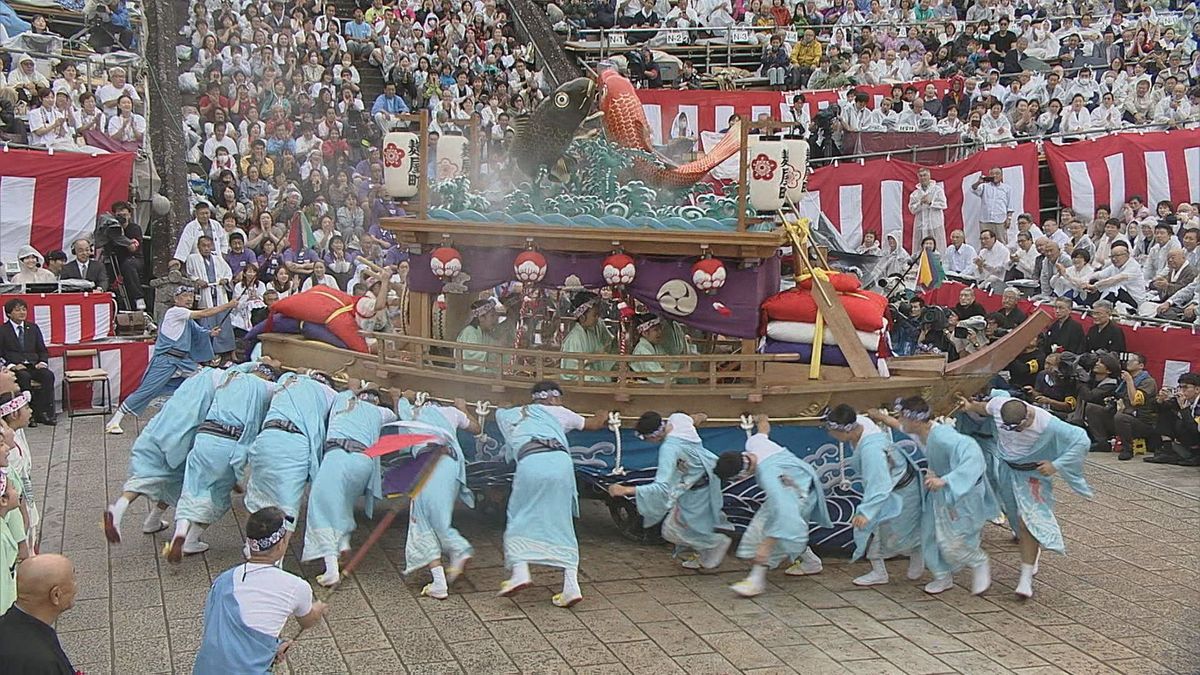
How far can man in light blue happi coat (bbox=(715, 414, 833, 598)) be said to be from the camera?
682 cm

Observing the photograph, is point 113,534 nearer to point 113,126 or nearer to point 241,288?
point 241,288

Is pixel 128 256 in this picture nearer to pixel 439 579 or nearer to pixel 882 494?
pixel 439 579

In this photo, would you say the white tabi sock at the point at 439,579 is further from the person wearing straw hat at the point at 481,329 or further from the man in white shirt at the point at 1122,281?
the man in white shirt at the point at 1122,281

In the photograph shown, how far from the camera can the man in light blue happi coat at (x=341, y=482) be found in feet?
22.6

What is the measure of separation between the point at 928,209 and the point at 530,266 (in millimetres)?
9004

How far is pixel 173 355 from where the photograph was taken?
10.6 meters

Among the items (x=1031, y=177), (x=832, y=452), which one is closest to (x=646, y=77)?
(x=1031, y=177)

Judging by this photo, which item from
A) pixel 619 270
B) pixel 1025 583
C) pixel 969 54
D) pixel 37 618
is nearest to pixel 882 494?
pixel 1025 583

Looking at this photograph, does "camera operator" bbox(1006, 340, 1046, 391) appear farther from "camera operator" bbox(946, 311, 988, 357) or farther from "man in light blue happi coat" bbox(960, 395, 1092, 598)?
"man in light blue happi coat" bbox(960, 395, 1092, 598)

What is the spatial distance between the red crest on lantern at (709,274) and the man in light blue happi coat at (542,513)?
1361mm

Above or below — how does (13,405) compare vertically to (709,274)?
below

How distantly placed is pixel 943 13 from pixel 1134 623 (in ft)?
52.8

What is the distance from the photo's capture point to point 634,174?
8.47m

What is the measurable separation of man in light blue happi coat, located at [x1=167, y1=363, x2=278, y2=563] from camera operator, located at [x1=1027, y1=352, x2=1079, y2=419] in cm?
718
